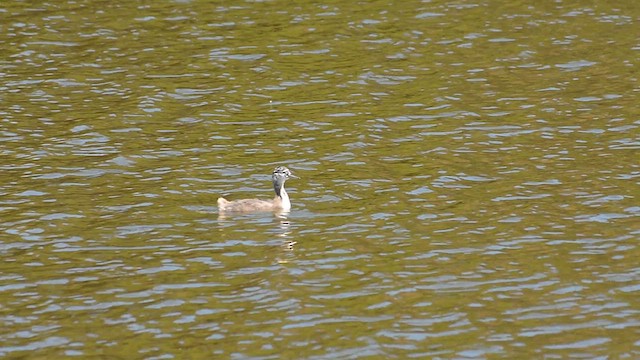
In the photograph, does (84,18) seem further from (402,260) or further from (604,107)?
(402,260)

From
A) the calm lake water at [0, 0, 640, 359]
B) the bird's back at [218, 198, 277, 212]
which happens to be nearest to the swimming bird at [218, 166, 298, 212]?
the bird's back at [218, 198, 277, 212]

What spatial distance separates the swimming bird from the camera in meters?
19.7

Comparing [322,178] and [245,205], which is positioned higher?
[245,205]

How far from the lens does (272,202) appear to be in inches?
788

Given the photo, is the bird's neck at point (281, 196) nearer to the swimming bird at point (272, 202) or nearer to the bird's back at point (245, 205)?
the swimming bird at point (272, 202)

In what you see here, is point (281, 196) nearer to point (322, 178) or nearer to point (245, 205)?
point (245, 205)

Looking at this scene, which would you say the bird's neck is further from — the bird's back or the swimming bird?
the bird's back

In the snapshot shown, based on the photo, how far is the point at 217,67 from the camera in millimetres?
27516

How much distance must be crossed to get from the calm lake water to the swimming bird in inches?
8.9

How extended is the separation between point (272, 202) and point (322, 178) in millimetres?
1615

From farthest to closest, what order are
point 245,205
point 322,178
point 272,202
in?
point 322,178, point 272,202, point 245,205

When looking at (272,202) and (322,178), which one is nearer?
(272,202)

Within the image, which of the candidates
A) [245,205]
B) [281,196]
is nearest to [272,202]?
[281,196]

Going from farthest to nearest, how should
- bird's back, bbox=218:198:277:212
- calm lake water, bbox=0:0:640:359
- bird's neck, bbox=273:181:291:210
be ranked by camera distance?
1. bird's neck, bbox=273:181:291:210
2. bird's back, bbox=218:198:277:212
3. calm lake water, bbox=0:0:640:359
